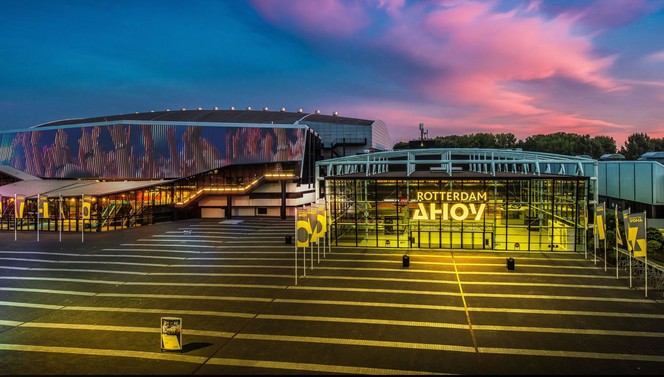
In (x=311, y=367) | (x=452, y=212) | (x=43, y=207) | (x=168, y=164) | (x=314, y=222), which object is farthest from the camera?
(x=168, y=164)

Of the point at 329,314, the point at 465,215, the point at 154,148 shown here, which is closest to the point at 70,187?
the point at 154,148

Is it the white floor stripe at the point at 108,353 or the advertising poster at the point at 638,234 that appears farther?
the advertising poster at the point at 638,234

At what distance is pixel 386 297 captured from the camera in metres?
19.5

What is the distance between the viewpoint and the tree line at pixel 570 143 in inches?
4266

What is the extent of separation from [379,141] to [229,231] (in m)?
50.3

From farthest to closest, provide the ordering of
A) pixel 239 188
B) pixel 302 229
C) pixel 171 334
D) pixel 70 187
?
pixel 239 188 → pixel 70 187 → pixel 302 229 → pixel 171 334

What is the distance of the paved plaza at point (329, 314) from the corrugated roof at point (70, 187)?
1765 centimetres

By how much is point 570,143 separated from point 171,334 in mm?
120700

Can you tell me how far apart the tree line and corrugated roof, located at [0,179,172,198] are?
6945 cm

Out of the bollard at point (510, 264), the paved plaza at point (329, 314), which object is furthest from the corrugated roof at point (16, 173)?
the bollard at point (510, 264)

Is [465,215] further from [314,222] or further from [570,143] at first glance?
[570,143]

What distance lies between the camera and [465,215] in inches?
1188

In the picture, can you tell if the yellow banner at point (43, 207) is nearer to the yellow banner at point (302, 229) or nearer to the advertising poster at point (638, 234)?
the yellow banner at point (302, 229)

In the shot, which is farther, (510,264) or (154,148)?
(154,148)
